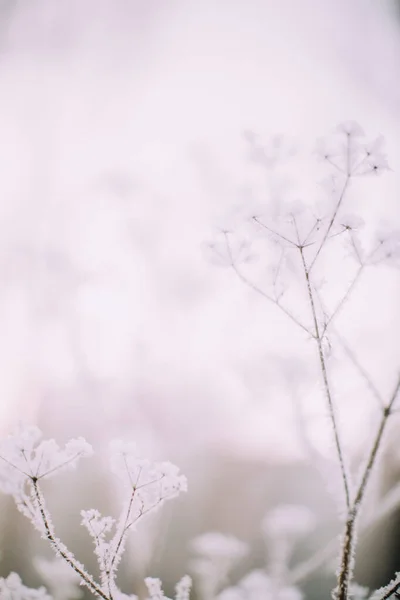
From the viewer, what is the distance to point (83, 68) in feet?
4.52

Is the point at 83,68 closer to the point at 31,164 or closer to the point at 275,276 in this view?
the point at 31,164

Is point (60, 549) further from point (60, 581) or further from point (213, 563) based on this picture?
point (213, 563)

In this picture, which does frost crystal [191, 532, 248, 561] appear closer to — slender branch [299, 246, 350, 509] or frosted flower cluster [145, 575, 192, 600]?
frosted flower cluster [145, 575, 192, 600]

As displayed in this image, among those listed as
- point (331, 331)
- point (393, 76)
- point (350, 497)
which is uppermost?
point (393, 76)

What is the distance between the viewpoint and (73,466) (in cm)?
70

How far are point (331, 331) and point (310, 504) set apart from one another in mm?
1299

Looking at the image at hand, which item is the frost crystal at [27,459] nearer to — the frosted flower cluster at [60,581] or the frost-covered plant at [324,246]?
the frost-covered plant at [324,246]

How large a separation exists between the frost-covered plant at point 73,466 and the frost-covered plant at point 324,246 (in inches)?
→ 14.1

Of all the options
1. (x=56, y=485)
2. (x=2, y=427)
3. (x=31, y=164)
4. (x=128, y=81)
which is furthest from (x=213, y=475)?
(x=128, y=81)

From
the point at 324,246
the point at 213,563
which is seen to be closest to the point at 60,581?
the point at 213,563

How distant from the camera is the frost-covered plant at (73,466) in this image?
649mm

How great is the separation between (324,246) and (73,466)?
0.76 m

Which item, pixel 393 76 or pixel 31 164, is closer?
pixel 393 76

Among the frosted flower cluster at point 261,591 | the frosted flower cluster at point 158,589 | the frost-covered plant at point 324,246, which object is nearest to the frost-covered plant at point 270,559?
the frosted flower cluster at point 261,591
